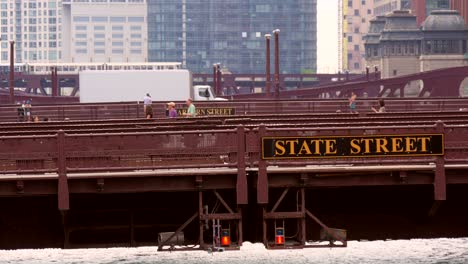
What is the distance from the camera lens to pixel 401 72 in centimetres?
19138

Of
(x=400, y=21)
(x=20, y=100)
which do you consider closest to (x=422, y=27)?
(x=400, y=21)

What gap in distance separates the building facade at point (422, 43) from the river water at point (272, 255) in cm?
13149

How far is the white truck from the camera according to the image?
8138cm

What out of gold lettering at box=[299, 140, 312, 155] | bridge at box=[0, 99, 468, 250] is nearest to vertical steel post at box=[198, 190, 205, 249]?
bridge at box=[0, 99, 468, 250]

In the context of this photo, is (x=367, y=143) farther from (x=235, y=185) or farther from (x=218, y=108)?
(x=218, y=108)

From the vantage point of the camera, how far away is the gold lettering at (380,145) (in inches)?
1005

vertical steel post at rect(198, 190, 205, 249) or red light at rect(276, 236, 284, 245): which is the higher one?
vertical steel post at rect(198, 190, 205, 249)

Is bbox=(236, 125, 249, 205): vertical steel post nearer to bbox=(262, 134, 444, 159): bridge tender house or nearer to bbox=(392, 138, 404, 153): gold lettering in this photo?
bbox=(262, 134, 444, 159): bridge tender house

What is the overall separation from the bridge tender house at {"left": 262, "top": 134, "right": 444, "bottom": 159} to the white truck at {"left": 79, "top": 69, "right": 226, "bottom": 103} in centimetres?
5537

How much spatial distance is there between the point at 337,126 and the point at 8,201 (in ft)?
23.3

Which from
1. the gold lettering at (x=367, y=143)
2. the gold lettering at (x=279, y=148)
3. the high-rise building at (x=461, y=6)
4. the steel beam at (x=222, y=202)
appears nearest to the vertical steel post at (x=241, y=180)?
the steel beam at (x=222, y=202)

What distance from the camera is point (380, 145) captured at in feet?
83.9

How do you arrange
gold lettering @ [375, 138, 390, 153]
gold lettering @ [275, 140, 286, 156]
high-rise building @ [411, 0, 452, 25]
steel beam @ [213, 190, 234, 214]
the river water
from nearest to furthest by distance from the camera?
steel beam @ [213, 190, 234, 214] < gold lettering @ [275, 140, 286, 156] < gold lettering @ [375, 138, 390, 153] < the river water < high-rise building @ [411, 0, 452, 25]

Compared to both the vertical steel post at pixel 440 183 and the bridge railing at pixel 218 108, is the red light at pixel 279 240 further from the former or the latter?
the bridge railing at pixel 218 108
